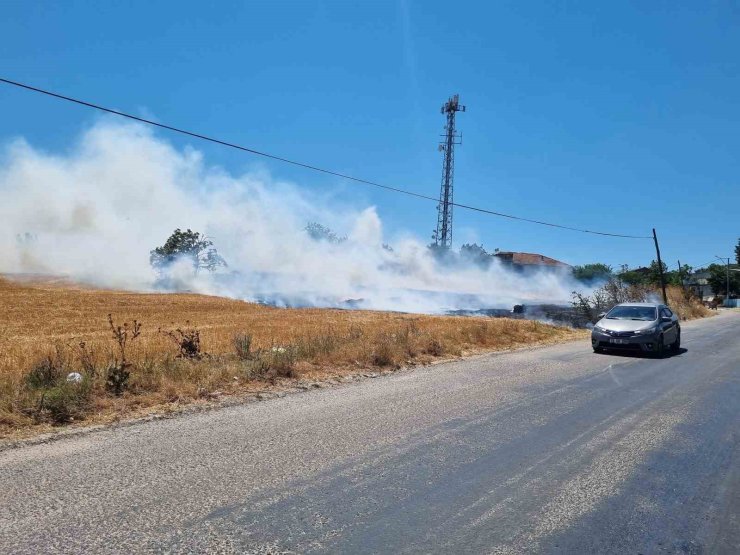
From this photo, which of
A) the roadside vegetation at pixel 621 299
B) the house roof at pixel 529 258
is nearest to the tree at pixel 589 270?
the house roof at pixel 529 258

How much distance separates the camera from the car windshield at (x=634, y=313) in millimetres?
15031

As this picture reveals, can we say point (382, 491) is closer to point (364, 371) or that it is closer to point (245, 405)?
point (245, 405)

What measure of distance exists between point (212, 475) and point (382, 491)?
1.45 m

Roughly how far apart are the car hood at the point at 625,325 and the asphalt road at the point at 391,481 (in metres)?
6.81

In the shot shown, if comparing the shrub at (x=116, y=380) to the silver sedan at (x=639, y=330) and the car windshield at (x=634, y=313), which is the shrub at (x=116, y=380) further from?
the car windshield at (x=634, y=313)

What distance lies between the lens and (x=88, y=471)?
4531 mm

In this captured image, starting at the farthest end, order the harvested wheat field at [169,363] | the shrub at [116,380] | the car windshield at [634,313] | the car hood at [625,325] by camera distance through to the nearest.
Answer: the car windshield at [634,313]
the car hood at [625,325]
the shrub at [116,380]
the harvested wheat field at [169,363]

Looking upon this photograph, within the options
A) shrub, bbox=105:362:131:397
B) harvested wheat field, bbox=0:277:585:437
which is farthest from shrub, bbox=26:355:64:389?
shrub, bbox=105:362:131:397

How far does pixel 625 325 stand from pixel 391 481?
39.9ft

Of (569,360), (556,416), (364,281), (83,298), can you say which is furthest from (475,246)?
(556,416)

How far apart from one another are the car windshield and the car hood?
0.33m

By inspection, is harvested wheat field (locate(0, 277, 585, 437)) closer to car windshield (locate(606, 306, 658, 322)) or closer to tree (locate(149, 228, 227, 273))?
car windshield (locate(606, 306, 658, 322))

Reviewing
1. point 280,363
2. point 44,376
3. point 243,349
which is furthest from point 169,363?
point 243,349

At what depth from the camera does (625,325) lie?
572 inches
